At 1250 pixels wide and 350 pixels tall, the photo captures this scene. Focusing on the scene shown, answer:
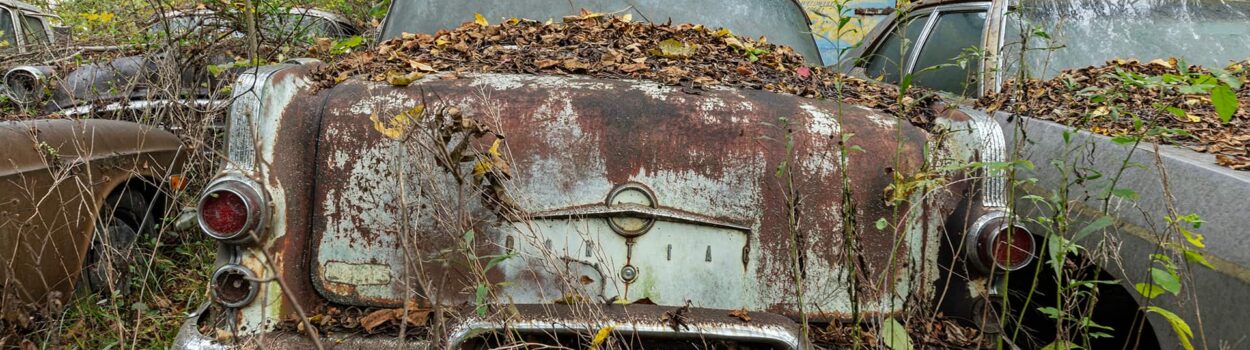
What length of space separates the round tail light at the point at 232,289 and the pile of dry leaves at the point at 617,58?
626 mm

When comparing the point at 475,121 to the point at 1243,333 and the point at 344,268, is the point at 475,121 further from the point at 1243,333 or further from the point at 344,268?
the point at 1243,333

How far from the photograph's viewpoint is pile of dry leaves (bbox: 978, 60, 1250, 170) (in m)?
2.30

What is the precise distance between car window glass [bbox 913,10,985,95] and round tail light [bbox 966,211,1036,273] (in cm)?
188

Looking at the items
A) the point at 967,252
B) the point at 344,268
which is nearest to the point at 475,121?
the point at 344,268

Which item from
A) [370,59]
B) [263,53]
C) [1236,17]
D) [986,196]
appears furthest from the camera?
[263,53]

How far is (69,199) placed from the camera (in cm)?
331

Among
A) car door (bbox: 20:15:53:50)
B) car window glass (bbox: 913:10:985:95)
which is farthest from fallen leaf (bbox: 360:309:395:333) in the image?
car door (bbox: 20:15:53:50)

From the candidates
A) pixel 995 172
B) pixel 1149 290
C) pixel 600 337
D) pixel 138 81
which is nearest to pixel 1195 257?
pixel 1149 290

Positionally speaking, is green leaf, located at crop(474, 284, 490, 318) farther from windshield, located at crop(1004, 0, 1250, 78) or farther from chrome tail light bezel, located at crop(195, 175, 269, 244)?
windshield, located at crop(1004, 0, 1250, 78)

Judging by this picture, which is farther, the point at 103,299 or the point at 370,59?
the point at 103,299

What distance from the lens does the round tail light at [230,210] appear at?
232 cm

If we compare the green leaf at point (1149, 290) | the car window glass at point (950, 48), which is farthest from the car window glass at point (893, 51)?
the green leaf at point (1149, 290)

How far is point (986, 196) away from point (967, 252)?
17cm

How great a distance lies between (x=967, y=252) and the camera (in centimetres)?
248
